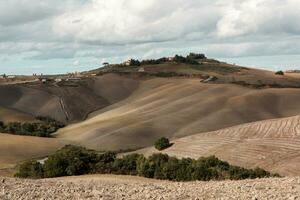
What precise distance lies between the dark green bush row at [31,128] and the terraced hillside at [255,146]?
40.0 m

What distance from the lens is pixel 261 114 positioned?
112 meters

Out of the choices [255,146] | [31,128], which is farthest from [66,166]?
[31,128]

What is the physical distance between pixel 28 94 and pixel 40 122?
31981 millimetres

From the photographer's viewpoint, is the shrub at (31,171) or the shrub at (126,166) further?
the shrub at (31,171)

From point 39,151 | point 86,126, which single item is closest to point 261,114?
point 86,126

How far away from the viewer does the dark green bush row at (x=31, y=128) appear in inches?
4339

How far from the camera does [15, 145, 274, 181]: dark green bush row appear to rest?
4241 centimetres

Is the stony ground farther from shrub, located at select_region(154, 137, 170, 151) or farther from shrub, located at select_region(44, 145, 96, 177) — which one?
shrub, located at select_region(154, 137, 170, 151)

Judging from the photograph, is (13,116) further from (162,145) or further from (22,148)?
(162,145)

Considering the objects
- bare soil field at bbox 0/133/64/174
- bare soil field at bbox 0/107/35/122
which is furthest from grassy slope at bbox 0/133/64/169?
bare soil field at bbox 0/107/35/122

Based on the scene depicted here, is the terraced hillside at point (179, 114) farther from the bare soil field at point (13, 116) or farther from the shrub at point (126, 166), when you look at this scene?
the shrub at point (126, 166)

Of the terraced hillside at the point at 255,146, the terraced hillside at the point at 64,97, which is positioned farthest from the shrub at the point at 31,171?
the terraced hillside at the point at 64,97

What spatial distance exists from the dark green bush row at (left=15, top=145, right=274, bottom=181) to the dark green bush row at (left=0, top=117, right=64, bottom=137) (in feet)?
180

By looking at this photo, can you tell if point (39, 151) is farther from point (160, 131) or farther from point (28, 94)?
point (28, 94)
